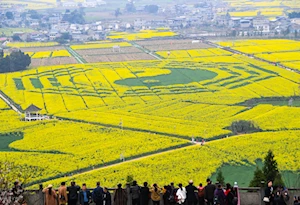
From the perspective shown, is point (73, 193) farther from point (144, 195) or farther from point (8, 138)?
point (8, 138)

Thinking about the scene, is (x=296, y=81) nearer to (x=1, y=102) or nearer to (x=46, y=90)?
(x=46, y=90)

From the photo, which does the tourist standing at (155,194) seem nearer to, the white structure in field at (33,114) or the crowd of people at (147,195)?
the crowd of people at (147,195)

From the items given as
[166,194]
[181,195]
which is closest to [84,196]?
[166,194]

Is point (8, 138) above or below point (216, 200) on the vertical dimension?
below

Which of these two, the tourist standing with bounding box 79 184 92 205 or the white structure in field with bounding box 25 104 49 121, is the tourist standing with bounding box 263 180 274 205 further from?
the white structure in field with bounding box 25 104 49 121

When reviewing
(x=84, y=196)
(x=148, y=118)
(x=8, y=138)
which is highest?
(x=84, y=196)

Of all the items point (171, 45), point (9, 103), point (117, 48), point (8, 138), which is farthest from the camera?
point (171, 45)
